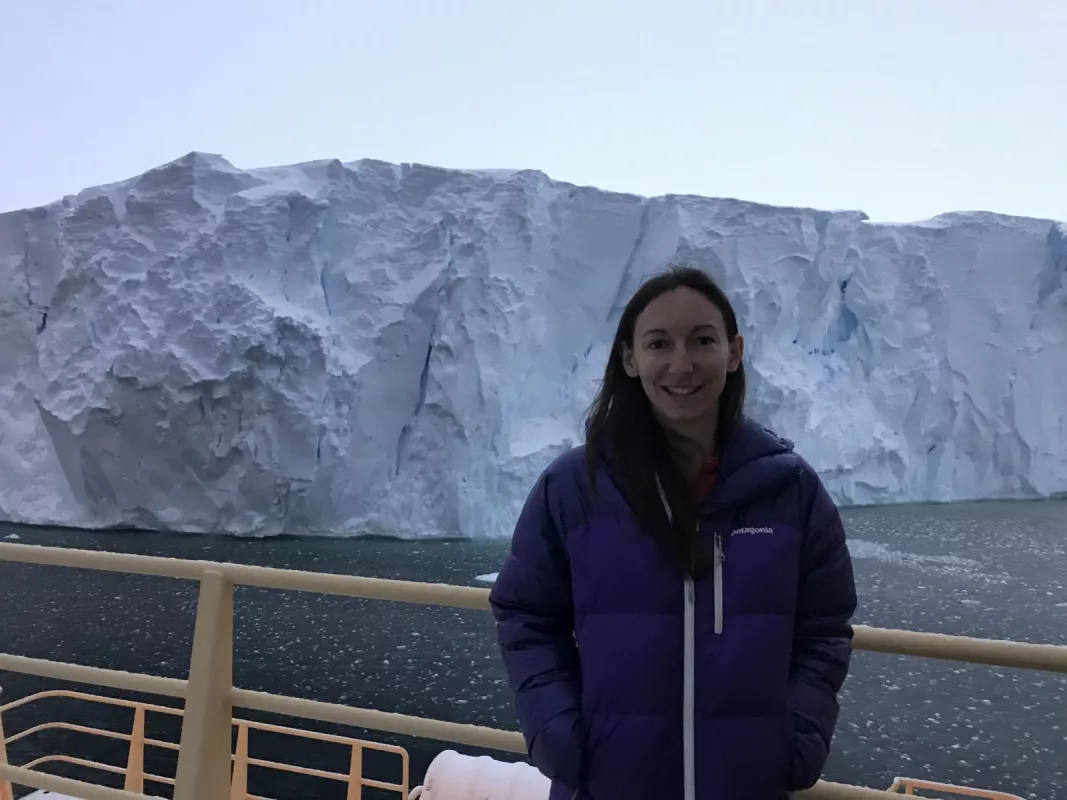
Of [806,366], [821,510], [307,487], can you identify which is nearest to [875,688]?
[821,510]

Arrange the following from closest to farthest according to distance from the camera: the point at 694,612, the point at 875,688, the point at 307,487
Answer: the point at 694,612 → the point at 875,688 → the point at 307,487

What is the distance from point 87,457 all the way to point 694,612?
10.0 meters

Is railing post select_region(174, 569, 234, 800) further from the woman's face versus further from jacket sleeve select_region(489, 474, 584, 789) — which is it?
the woman's face

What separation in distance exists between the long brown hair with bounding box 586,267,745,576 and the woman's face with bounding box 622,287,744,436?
0.01 metres

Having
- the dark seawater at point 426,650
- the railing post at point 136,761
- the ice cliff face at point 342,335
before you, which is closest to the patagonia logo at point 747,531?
the railing post at point 136,761

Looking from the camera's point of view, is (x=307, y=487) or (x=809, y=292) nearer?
(x=307, y=487)

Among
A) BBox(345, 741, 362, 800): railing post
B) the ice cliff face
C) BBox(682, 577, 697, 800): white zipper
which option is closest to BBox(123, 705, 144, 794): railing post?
BBox(345, 741, 362, 800): railing post

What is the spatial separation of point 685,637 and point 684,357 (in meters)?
0.24

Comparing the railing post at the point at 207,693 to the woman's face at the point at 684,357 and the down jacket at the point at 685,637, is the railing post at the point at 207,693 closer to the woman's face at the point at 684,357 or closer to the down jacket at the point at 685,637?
the down jacket at the point at 685,637

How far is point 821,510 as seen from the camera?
696mm

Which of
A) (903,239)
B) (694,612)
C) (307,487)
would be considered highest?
(903,239)

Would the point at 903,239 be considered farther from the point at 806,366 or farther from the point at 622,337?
the point at 622,337

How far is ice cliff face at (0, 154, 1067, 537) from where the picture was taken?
8.81 meters

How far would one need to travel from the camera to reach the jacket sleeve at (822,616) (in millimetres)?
674
